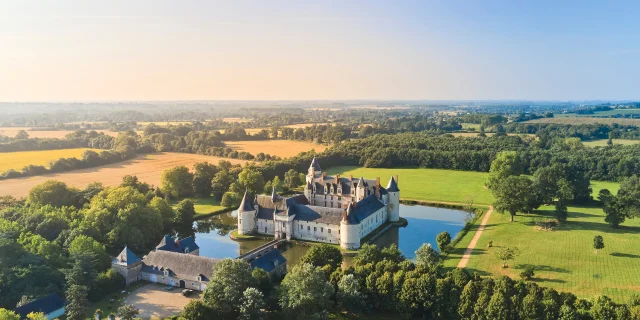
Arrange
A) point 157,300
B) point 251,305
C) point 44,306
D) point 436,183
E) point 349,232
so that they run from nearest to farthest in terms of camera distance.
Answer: point 251,305 → point 44,306 → point 157,300 → point 349,232 → point 436,183

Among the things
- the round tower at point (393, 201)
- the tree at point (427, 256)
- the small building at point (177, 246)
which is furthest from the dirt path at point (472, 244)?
the small building at point (177, 246)

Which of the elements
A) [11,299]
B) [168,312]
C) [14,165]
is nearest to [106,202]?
[11,299]

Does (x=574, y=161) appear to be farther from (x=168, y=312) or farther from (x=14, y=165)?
(x=14, y=165)

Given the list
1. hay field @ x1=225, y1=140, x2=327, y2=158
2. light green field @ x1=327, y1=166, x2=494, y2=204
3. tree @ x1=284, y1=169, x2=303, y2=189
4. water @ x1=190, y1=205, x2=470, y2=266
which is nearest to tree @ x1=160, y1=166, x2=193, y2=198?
water @ x1=190, y1=205, x2=470, y2=266

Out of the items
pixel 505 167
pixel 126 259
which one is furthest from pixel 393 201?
pixel 126 259

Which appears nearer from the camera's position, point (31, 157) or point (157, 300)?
point (157, 300)

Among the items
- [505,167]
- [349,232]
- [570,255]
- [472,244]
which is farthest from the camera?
[505,167]

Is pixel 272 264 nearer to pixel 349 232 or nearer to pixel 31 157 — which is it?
pixel 349 232
